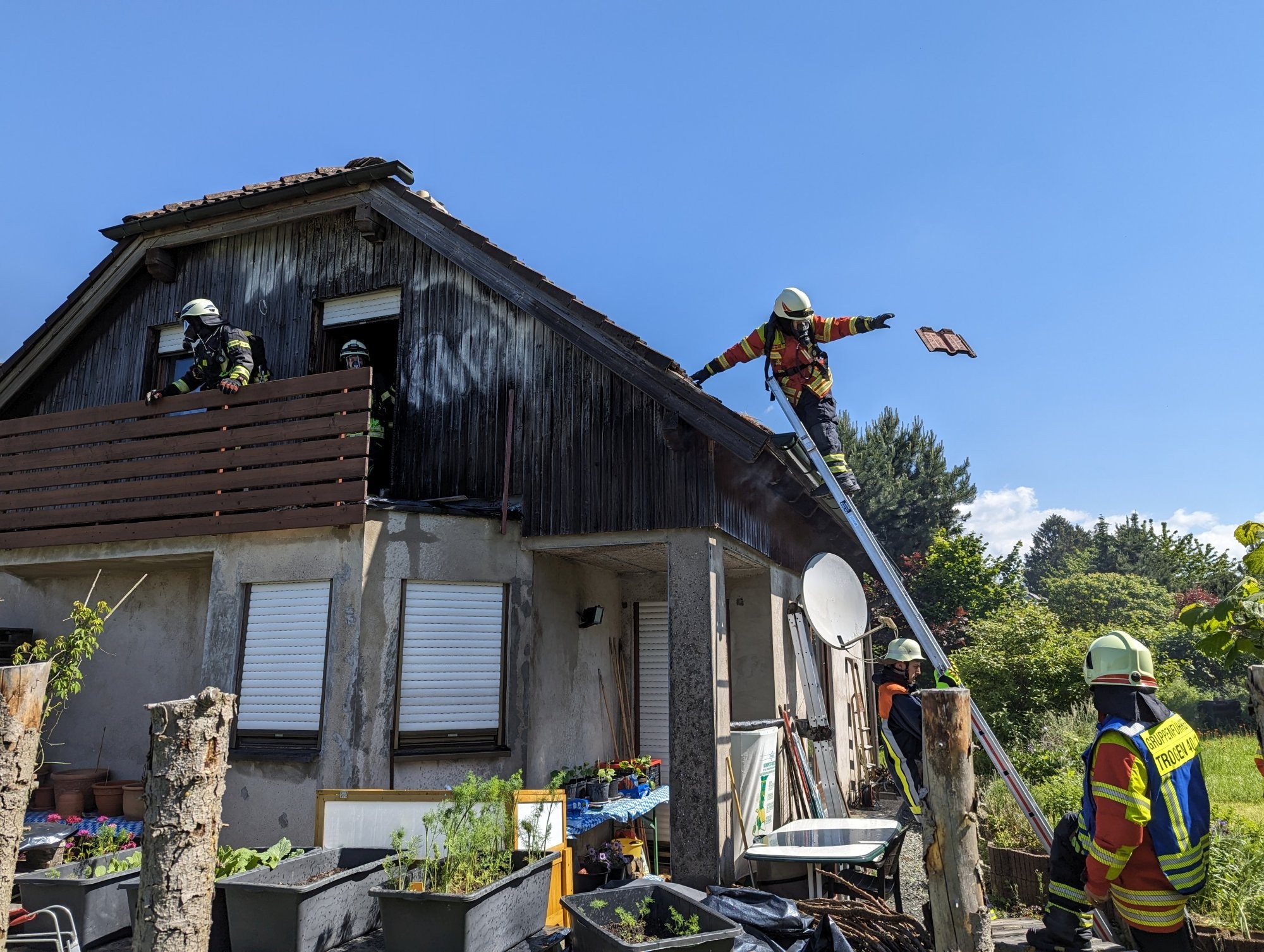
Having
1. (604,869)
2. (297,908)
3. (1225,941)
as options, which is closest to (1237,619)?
(1225,941)

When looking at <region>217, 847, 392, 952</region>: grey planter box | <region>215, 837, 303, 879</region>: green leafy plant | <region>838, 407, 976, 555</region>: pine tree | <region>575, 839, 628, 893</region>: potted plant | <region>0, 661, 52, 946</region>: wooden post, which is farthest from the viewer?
<region>838, 407, 976, 555</region>: pine tree

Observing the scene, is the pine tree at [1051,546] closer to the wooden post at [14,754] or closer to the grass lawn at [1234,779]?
the grass lawn at [1234,779]

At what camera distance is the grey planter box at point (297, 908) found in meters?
4.84

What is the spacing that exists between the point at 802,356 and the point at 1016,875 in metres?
5.36

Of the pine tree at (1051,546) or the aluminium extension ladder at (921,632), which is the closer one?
A: the aluminium extension ladder at (921,632)

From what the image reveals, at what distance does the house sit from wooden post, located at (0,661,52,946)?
3267mm

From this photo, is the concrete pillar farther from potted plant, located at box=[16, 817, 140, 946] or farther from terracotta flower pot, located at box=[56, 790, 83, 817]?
terracotta flower pot, located at box=[56, 790, 83, 817]

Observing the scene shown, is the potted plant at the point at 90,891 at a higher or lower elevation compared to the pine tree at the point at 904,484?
lower

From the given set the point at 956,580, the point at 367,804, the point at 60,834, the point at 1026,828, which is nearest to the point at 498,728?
the point at 367,804

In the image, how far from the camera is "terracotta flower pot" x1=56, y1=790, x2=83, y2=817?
862 cm

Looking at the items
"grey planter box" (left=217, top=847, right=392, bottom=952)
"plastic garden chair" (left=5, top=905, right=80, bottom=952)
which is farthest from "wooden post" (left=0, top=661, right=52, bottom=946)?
"grey planter box" (left=217, top=847, right=392, bottom=952)

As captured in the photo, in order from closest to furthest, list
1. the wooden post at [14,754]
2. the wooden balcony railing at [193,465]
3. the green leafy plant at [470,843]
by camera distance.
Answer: the wooden post at [14,754] < the green leafy plant at [470,843] < the wooden balcony railing at [193,465]

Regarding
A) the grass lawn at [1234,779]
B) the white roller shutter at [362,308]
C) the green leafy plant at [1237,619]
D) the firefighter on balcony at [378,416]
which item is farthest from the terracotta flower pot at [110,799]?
the grass lawn at [1234,779]

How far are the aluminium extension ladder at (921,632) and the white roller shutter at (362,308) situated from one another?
15.7 ft
